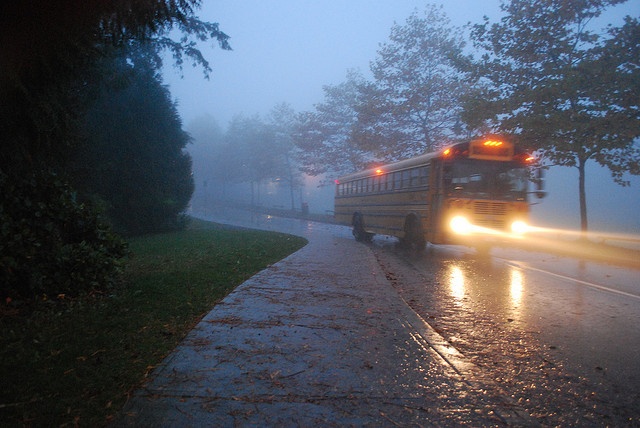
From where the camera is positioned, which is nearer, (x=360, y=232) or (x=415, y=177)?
(x=415, y=177)

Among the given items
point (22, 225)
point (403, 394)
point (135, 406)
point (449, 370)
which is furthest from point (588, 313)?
point (22, 225)

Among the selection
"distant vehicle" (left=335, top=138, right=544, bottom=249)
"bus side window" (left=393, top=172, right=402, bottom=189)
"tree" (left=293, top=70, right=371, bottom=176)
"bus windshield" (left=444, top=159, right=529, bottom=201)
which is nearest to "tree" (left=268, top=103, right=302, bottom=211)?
"tree" (left=293, top=70, right=371, bottom=176)

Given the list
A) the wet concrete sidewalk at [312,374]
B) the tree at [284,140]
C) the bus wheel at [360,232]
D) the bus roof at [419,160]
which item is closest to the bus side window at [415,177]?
the bus roof at [419,160]

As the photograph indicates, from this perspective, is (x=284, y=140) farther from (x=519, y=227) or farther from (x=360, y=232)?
(x=519, y=227)

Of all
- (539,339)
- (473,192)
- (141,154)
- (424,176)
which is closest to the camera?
(539,339)

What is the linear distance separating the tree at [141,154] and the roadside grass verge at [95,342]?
9.90 m

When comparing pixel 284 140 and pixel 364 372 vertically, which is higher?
pixel 284 140

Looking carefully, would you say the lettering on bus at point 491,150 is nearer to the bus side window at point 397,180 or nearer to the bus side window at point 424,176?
the bus side window at point 424,176

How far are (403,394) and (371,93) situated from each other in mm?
26015

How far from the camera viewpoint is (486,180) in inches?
494

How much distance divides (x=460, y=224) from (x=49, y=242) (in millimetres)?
10112

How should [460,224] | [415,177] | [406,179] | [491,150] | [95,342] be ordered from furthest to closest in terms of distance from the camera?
[406,179], [415,177], [491,150], [460,224], [95,342]

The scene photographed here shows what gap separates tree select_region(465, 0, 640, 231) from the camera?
14.3 m

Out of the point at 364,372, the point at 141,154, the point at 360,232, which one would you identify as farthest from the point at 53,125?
the point at 360,232
